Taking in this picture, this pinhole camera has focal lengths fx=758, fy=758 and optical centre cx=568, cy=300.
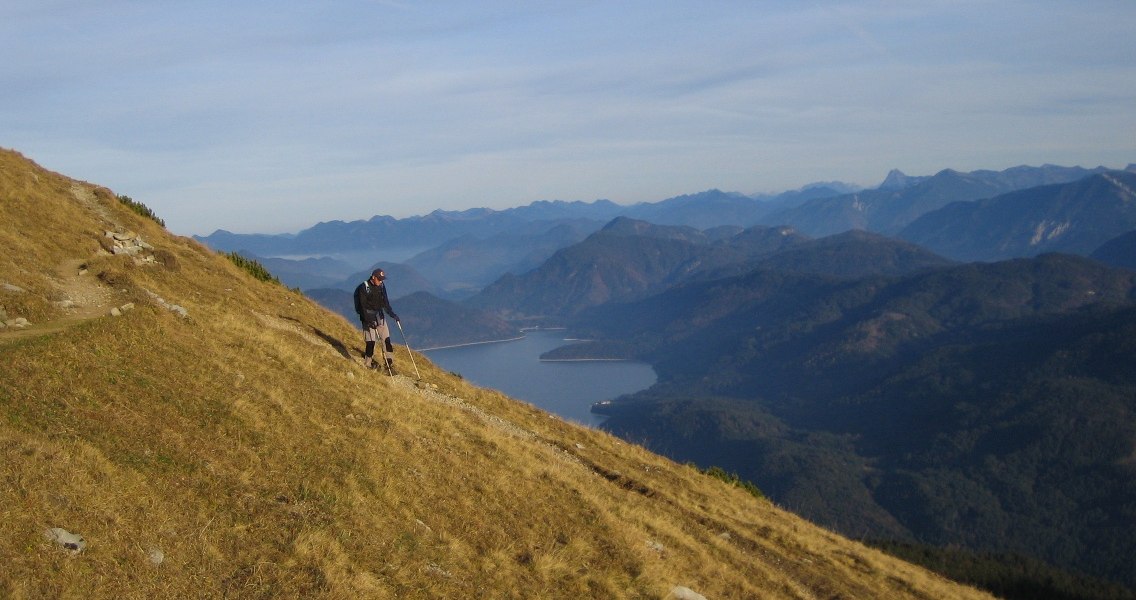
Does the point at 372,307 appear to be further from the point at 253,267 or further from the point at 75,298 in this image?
the point at 253,267

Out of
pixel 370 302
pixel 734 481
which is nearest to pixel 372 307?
pixel 370 302

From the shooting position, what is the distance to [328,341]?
2684 centimetres

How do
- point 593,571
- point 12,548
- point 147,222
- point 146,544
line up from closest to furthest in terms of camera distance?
point 12,548, point 146,544, point 593,571, point 147,222

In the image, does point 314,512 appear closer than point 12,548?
No

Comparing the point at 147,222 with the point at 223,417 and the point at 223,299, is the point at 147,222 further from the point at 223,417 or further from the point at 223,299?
the point at 223,417

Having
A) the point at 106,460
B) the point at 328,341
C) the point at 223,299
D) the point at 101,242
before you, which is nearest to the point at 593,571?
the point at 106,460

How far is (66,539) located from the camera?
9.72 metres

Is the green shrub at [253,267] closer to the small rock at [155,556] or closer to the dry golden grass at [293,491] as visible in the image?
the dry golden grass at [293,491]

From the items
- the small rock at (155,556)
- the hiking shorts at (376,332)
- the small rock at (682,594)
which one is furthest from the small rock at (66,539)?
the hiking shorts at (376,332)

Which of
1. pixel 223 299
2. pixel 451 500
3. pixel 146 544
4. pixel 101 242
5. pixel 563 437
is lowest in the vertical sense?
pixel 563 437

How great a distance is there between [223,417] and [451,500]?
4527 millimetres

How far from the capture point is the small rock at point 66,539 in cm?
966

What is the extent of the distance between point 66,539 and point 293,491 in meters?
3.46

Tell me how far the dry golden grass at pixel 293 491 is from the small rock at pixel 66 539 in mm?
85
